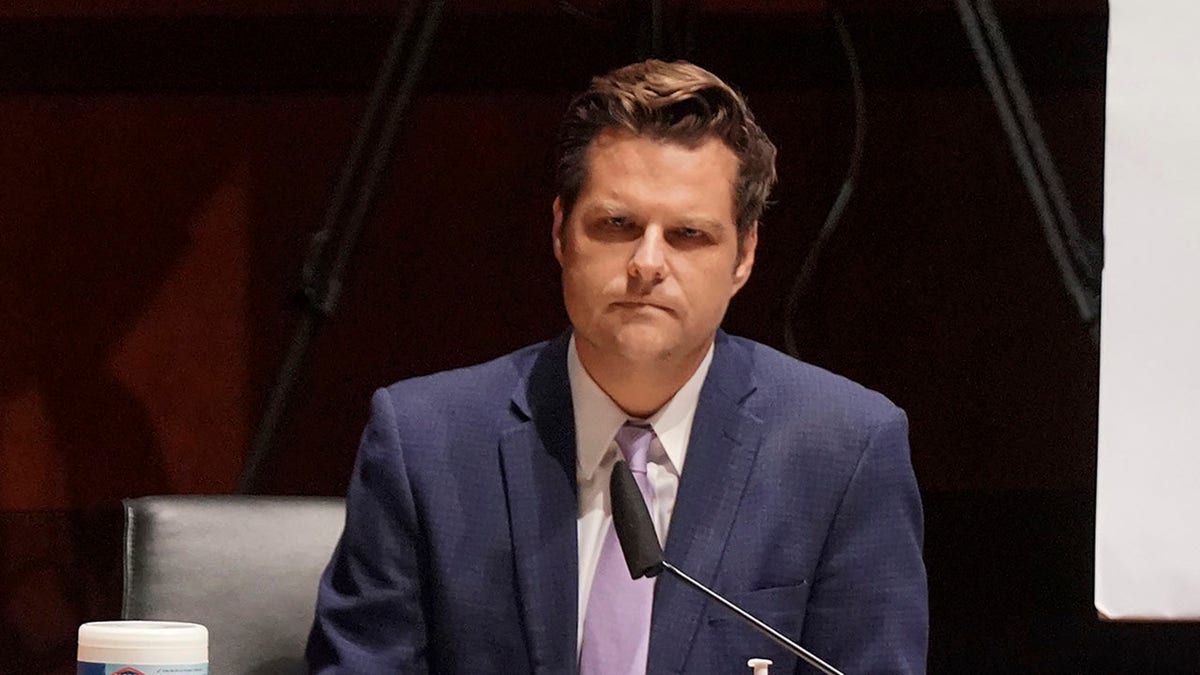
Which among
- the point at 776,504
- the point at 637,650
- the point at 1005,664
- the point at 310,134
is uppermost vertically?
the point at 310,134

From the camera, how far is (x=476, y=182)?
2240 mm

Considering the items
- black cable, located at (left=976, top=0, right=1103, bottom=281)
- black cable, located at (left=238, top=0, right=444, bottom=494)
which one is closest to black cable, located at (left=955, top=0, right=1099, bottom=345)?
black cable, located at (left=976, top=0, right=1103, bottom=281)

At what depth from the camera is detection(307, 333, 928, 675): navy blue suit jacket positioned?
1.48 meters

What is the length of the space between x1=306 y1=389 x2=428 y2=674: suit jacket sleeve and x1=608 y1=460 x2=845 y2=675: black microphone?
0.39m

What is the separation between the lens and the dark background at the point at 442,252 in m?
Answer: 2.19

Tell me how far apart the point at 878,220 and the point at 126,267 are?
3.32 feet

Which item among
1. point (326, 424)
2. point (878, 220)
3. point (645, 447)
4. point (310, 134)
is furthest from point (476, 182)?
point (645, 447)

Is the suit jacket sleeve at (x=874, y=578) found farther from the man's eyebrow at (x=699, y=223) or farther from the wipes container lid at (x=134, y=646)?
the wipes container lid at (x=134, y=646)

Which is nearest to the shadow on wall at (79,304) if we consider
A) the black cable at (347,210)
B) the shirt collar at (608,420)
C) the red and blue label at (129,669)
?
the black cable at (347,210)

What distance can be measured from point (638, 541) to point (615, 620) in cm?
35

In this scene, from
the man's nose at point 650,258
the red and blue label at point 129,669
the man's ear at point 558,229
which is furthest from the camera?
the man's ear at point 558,229

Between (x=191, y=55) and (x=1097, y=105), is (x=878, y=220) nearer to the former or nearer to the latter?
(x=1097, y=105)

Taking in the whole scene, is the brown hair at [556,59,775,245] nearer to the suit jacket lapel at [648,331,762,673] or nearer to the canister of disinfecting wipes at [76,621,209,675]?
the suit jacket lapel at [648,331,762,673]

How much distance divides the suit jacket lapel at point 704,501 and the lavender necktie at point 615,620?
15 millimetres
